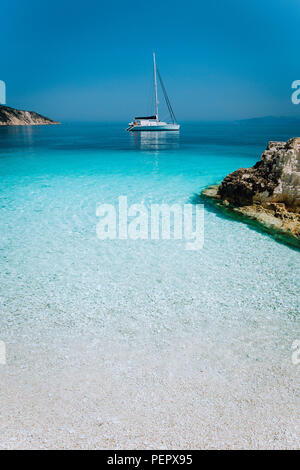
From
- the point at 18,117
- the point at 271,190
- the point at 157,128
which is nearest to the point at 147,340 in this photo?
the point at 271,190

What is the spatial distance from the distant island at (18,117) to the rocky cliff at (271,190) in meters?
67.4

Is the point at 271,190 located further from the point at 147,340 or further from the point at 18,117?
the point at 18,117

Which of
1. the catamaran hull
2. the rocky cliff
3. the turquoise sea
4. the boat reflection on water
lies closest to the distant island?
the catamaran hull

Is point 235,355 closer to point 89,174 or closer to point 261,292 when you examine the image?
point 261,292

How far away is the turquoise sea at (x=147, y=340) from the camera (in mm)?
2014

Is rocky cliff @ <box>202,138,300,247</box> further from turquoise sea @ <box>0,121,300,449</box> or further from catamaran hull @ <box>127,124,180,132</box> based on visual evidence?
catamaran hull @ <box>127,124,180,132</box>

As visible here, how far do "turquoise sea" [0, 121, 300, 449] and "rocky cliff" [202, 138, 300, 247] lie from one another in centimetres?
76

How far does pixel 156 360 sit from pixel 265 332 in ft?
4.09

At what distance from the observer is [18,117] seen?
68.9 meters

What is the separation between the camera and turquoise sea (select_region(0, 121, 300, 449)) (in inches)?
79.3

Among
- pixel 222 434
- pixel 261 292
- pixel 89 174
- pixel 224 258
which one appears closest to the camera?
pixel 222 434

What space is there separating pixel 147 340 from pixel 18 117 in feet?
262
